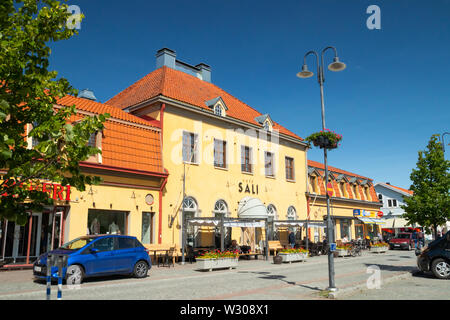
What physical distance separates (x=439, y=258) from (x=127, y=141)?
15.3 meters

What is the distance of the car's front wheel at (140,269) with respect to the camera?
1509 cm

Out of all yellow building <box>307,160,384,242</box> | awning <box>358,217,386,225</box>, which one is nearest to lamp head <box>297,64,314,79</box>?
yellow building <box>307,160,384,242</box>

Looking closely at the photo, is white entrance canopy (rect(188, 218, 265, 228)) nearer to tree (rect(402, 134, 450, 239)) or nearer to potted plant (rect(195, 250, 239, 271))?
potted plant (rect(195, 250, 239, 271))

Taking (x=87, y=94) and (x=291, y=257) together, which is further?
(x=87, y=94)

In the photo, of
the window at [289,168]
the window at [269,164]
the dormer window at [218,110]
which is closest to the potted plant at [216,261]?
the dormer window at [218,110]

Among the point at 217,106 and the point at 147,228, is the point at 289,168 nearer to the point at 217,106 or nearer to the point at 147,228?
the point at 217,106

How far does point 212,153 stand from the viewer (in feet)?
85.7

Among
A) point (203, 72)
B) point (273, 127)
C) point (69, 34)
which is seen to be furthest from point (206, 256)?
point (203, 72)

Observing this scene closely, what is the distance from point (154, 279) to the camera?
14.9m

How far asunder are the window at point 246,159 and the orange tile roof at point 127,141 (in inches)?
312

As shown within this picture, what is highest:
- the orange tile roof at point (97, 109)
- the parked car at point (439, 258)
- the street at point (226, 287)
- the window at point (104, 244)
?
the orange tile roof at point (97, 109)

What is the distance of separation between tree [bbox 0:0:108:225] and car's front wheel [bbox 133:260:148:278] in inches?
335

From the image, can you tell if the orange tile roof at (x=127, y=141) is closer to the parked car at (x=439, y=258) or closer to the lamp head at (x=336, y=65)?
the lamp head at (x=336, y=65)

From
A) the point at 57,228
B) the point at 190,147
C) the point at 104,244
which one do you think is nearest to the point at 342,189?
the point at 190,147
